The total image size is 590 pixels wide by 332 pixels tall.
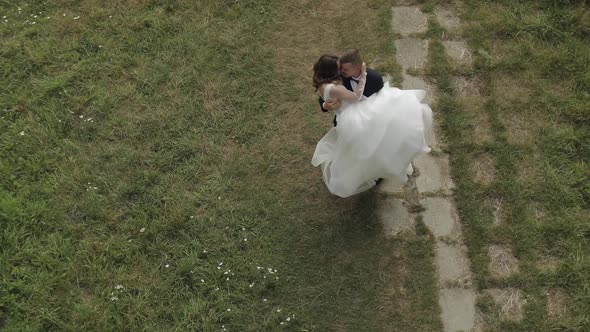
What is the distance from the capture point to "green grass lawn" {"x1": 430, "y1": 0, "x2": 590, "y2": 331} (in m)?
4.96

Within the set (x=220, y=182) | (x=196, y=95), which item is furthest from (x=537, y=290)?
(x=196, y=95)

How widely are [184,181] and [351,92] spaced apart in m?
2.13

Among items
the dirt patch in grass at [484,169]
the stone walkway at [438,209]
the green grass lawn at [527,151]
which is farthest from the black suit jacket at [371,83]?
the dirt patch in grass at [484,169]

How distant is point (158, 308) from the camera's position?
508 cm

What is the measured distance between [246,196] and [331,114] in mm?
1373

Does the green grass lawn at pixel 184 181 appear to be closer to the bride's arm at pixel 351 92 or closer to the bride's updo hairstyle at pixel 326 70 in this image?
the bride's arm at pixel 351 92

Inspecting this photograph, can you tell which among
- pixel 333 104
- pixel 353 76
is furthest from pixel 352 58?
pixel 333 104

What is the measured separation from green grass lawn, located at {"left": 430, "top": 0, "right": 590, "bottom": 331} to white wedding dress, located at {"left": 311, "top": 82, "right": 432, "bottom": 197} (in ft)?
3.40

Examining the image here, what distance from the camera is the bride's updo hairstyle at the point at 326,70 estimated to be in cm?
462

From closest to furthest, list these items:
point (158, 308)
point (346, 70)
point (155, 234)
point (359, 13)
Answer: point (346, 70)
point (158, 308)
point (155, 234)
point (359, 13)

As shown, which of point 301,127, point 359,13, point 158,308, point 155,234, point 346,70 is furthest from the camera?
point 359,13

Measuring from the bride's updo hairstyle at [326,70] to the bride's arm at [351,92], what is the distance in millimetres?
101

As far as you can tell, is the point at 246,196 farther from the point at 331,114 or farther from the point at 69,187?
the point at 69,187

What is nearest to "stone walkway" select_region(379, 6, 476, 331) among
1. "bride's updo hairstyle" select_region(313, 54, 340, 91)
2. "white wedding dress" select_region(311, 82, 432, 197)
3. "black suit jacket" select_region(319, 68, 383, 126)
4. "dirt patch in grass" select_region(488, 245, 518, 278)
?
"dirt patch in grass" select_region(488, 245, 518, 278)
